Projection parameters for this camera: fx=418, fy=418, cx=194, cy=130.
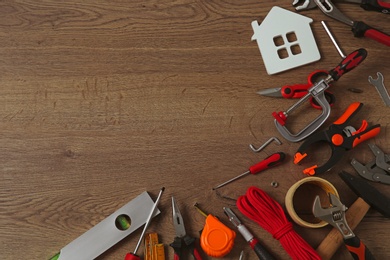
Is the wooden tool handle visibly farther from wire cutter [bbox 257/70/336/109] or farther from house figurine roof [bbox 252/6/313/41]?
house figurine roof [bbox 252/6/313/41]

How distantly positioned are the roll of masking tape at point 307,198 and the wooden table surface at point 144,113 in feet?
0.09

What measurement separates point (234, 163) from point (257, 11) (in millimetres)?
389

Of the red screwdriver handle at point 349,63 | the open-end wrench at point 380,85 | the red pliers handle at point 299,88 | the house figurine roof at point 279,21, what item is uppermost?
the house figurine roof at point 279,21

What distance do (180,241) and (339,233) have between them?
0.34 meters

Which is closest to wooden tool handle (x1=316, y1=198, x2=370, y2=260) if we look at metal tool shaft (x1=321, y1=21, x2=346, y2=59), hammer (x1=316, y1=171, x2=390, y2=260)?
hammer (x1=316, y1=171, x2=390, y2=260)

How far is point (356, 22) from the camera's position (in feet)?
3.31

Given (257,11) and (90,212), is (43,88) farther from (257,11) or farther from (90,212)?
(257,11)

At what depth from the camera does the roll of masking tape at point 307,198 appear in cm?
88

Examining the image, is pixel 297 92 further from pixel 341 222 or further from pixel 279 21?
pixel 341 222

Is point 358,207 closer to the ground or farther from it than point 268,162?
closer to the ground

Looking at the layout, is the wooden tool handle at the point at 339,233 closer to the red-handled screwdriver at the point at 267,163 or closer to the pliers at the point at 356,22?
the red-handled screwdriver at the point at 267,163

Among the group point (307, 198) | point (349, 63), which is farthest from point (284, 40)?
point (307, 198)

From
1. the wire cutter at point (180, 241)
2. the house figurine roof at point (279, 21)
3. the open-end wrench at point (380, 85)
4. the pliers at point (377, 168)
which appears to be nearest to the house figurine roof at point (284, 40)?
the house figurine roof at point (279, 21)

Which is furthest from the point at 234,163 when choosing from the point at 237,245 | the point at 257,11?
the point at 257,11
